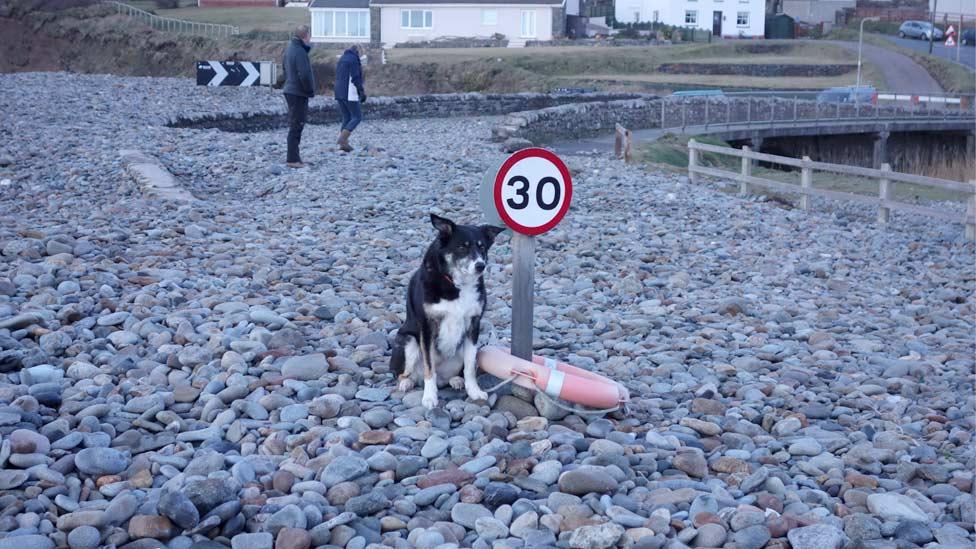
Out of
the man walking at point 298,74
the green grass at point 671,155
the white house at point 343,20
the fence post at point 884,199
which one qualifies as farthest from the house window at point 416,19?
the man walking at point 298,74

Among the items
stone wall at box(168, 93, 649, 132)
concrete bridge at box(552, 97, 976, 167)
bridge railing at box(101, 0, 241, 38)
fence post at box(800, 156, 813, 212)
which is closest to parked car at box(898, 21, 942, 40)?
concrete bridge at box(552, 97, 976, 167)

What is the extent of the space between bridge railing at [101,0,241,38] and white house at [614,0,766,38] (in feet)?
106

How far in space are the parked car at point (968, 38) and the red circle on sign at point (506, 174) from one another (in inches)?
3080

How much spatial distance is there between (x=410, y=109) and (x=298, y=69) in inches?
644

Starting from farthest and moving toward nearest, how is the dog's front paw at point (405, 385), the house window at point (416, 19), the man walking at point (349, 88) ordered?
the house window at point (416, 19), the man walking at point (349, 88), the dog's front paw at point (405, 385)

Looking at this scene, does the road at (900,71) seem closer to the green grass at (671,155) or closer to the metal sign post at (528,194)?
the green grass at (671,155)

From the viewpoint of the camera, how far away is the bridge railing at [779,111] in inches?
1353

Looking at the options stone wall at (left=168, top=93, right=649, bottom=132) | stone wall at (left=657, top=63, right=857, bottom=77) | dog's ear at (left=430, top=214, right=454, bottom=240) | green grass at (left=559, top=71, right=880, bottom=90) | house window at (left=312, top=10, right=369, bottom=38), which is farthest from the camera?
house window at (left=312, top=10, right=369, bottom=38)

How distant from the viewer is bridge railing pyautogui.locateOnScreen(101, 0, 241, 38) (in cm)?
7206

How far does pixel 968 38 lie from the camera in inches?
2977

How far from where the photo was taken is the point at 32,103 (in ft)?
79.8

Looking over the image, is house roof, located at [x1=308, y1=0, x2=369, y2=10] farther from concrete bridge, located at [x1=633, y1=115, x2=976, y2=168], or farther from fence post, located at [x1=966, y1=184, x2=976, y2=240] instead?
fence post, located at [x1=966, y1=184, x2=976, y2=240]

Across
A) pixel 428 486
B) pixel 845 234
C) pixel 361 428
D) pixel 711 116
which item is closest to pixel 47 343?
pixel 361 428

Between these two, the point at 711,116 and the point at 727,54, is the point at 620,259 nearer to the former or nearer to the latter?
the point at 711,116
